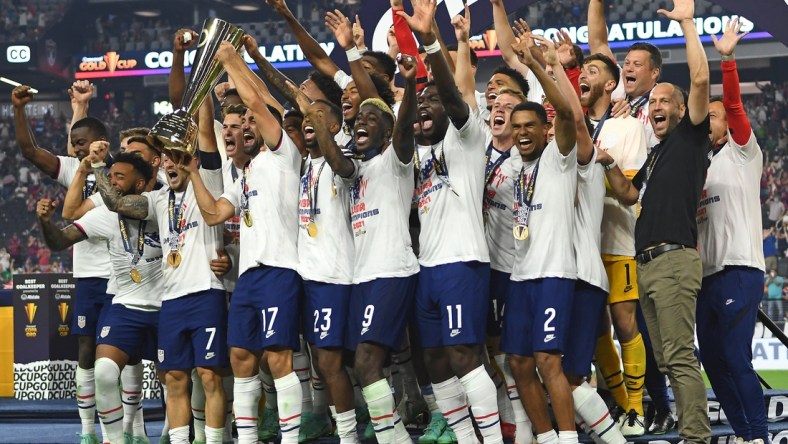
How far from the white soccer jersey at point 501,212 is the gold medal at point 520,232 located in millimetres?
408

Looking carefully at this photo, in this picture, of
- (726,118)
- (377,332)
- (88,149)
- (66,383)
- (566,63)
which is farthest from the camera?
(66,383)

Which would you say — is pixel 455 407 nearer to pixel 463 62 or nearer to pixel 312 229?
pixel 312 229

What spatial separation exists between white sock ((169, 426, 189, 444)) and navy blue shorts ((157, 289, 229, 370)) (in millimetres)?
387

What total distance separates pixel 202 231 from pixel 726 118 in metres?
3.43

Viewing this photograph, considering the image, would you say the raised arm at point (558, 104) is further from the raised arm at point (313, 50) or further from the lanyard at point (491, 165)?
the raised arm at point (313, 50)

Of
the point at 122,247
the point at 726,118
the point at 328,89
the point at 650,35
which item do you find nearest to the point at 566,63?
the point at 726,118

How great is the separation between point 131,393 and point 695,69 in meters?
4.45

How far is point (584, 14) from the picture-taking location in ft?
103

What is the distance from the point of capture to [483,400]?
5895mm

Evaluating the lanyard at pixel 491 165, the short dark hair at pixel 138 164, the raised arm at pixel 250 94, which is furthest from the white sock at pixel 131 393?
the lanyard at pixel 491 165

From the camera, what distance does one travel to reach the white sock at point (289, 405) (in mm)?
6324

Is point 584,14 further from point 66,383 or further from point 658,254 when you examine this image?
point 658,254

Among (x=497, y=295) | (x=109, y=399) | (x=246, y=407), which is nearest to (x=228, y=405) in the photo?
(x=246, y=407)

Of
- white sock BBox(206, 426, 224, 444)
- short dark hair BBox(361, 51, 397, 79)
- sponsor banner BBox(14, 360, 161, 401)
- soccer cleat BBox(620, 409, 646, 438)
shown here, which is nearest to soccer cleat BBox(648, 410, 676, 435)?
soccer cleat BBox(620, 409, 646, 438)
